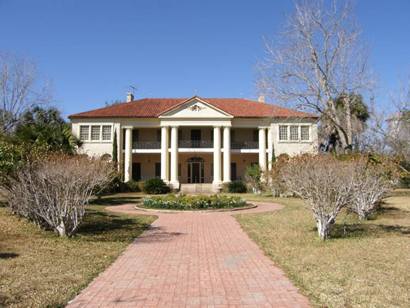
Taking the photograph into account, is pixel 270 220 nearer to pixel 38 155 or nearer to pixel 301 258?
pixel 301 258

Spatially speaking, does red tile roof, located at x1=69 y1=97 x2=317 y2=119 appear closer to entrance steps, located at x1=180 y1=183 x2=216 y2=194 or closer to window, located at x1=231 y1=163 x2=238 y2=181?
window, located at x1=231 y1=163 x2=238 y2=181

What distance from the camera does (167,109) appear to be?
37.8m

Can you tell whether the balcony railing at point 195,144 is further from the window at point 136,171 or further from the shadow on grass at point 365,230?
the shadow on grass at point 365,230

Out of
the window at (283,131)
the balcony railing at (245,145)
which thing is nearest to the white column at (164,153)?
the balcony railing at (245,145)

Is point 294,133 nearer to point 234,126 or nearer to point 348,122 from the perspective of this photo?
point 234,126

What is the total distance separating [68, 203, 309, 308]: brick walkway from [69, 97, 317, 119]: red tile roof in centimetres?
2673

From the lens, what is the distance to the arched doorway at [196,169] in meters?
40.8

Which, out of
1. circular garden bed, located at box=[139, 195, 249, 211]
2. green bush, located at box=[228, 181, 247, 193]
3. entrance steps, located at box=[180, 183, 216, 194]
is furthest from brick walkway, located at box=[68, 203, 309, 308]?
entrance steps, located at box=[180, 183, 216, 194]

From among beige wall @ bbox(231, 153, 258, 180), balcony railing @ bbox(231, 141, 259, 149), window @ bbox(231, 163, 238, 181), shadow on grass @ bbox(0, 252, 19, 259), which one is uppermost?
balcony railing @ bbox(231, 141, 259, 149)

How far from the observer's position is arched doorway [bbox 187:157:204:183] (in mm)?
40812

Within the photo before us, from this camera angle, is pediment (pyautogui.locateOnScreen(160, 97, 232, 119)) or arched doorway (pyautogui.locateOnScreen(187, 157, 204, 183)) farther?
arched doorway (pyautogui.locateOnScreen(187, 157, 204, 183))

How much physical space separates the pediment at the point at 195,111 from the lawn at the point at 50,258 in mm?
23936

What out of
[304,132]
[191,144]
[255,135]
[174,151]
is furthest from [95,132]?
[304,132]

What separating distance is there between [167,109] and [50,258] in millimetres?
30062
